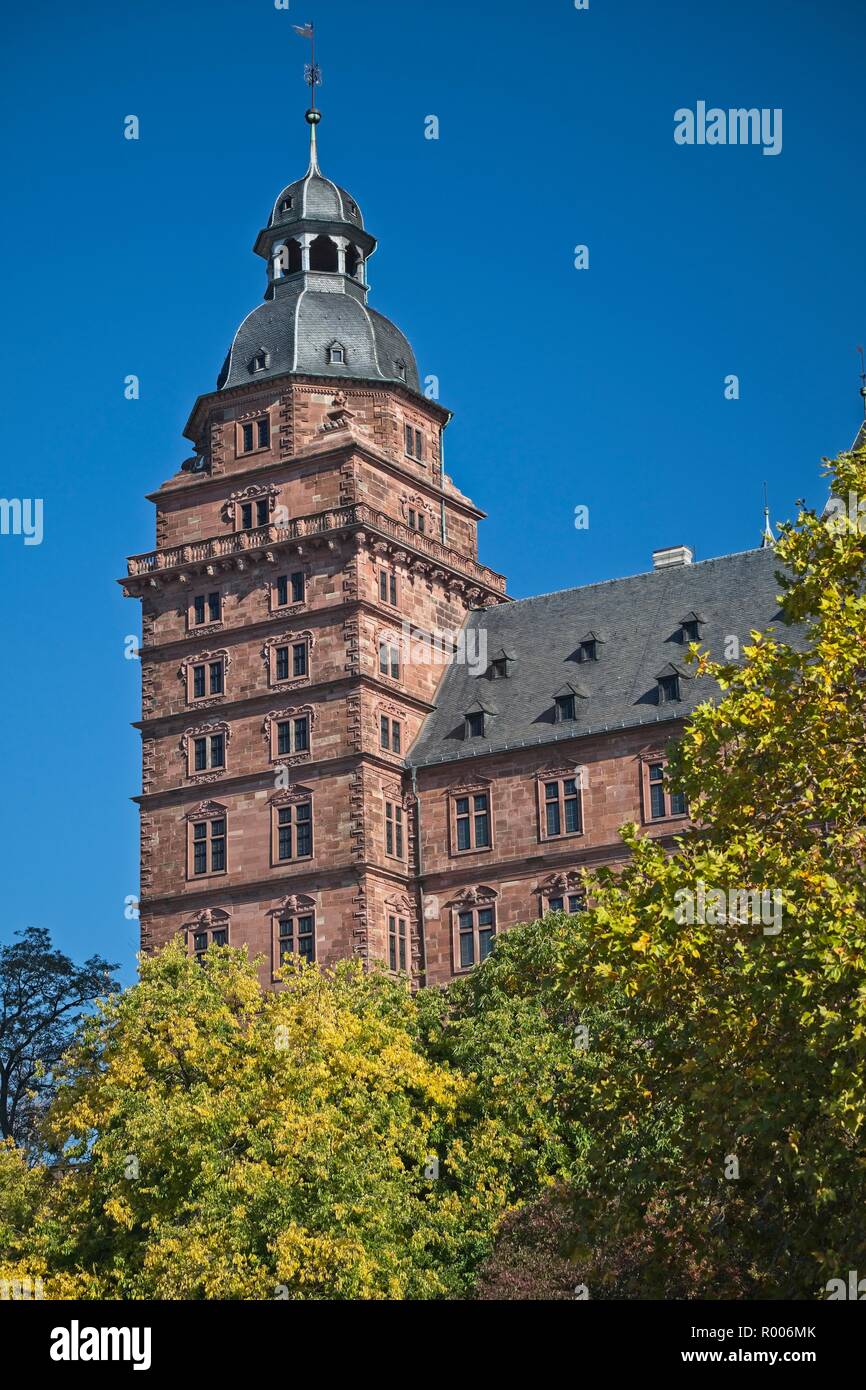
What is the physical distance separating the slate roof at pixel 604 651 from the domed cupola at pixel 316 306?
34.8ft

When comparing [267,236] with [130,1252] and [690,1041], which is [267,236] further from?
[690,1041]

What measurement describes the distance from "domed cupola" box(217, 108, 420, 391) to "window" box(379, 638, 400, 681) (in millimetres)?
10292

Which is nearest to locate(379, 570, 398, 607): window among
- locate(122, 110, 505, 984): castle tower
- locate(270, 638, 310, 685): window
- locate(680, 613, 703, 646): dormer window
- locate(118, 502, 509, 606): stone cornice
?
locate(122, 110, 505, 984): castle tower

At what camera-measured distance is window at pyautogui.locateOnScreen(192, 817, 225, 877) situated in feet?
240

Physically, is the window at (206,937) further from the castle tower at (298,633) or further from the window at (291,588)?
the window at (291,588)

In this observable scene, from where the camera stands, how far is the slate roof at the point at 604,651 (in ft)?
233

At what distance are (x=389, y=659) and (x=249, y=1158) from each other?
31943 mm

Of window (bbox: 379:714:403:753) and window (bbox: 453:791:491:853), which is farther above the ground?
window (bbox: 379:714:403:753)

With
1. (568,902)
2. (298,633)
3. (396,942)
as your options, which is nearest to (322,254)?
(298,633)

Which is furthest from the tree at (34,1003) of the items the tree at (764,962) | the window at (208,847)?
the tree at (764,962)

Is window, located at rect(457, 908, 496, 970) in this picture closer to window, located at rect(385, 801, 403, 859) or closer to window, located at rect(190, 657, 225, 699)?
window, located at rect(385, 801, 403, 859)
